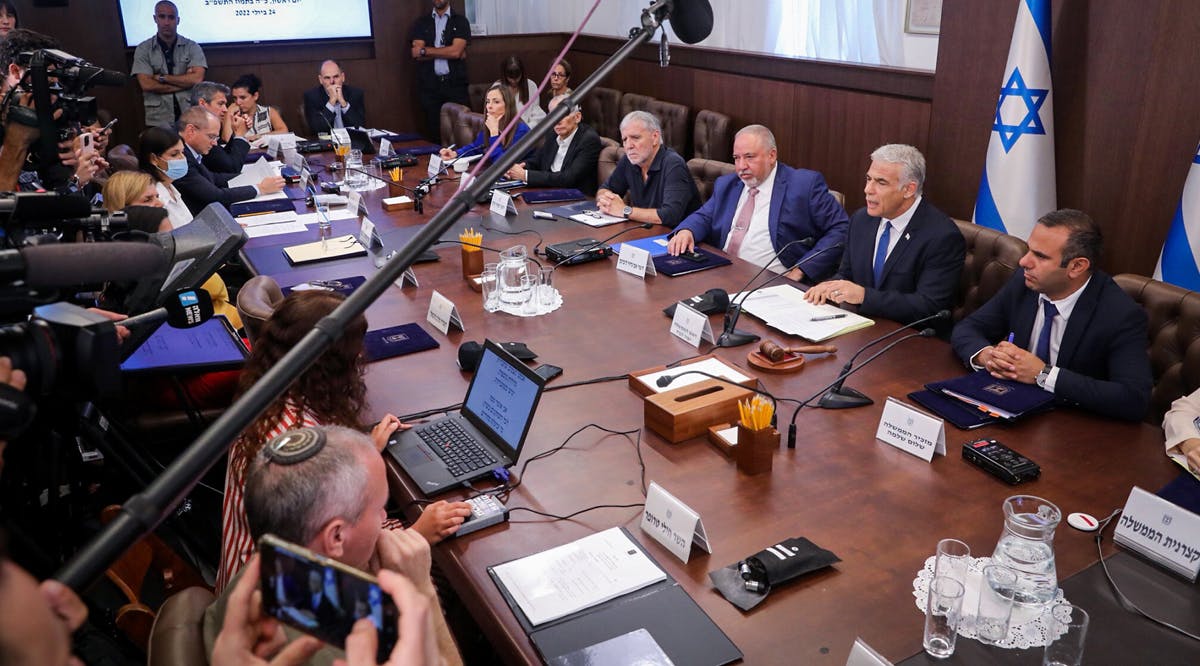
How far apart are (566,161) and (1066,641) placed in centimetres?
409

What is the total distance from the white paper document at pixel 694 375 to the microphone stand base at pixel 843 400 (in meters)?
0.20

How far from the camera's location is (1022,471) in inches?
71.6

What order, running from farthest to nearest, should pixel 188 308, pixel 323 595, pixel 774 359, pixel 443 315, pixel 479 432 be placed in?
pixel 443 315 < pixel 774 359 < pixel 479 432 < pixel 188 308 < pixel 323 595

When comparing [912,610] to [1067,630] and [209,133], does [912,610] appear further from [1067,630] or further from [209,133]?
[209,133]

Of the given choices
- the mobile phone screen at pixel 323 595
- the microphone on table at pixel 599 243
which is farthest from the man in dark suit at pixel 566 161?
the mobile phone screen at pixel 323 595

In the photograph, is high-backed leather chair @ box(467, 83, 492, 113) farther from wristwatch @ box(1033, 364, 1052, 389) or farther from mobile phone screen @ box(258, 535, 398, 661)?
mobile phone screen @ box(258, 535, 398, 661)

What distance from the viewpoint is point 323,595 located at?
2.82 ft

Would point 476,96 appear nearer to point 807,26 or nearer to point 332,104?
point 332,104

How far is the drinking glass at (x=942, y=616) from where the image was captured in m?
1.34

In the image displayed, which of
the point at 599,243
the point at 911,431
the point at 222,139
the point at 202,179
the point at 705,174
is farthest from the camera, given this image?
the point at 222,139

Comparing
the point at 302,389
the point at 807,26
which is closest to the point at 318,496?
the point at 302,389

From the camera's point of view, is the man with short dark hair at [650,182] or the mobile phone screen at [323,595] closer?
the mobile phone screen at [323,595]

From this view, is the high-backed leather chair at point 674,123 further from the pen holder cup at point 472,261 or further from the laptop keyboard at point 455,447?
the laptop keyboard at point 455,447

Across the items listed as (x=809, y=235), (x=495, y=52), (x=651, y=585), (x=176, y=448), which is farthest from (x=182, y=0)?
Result: (x=651, y=585)
